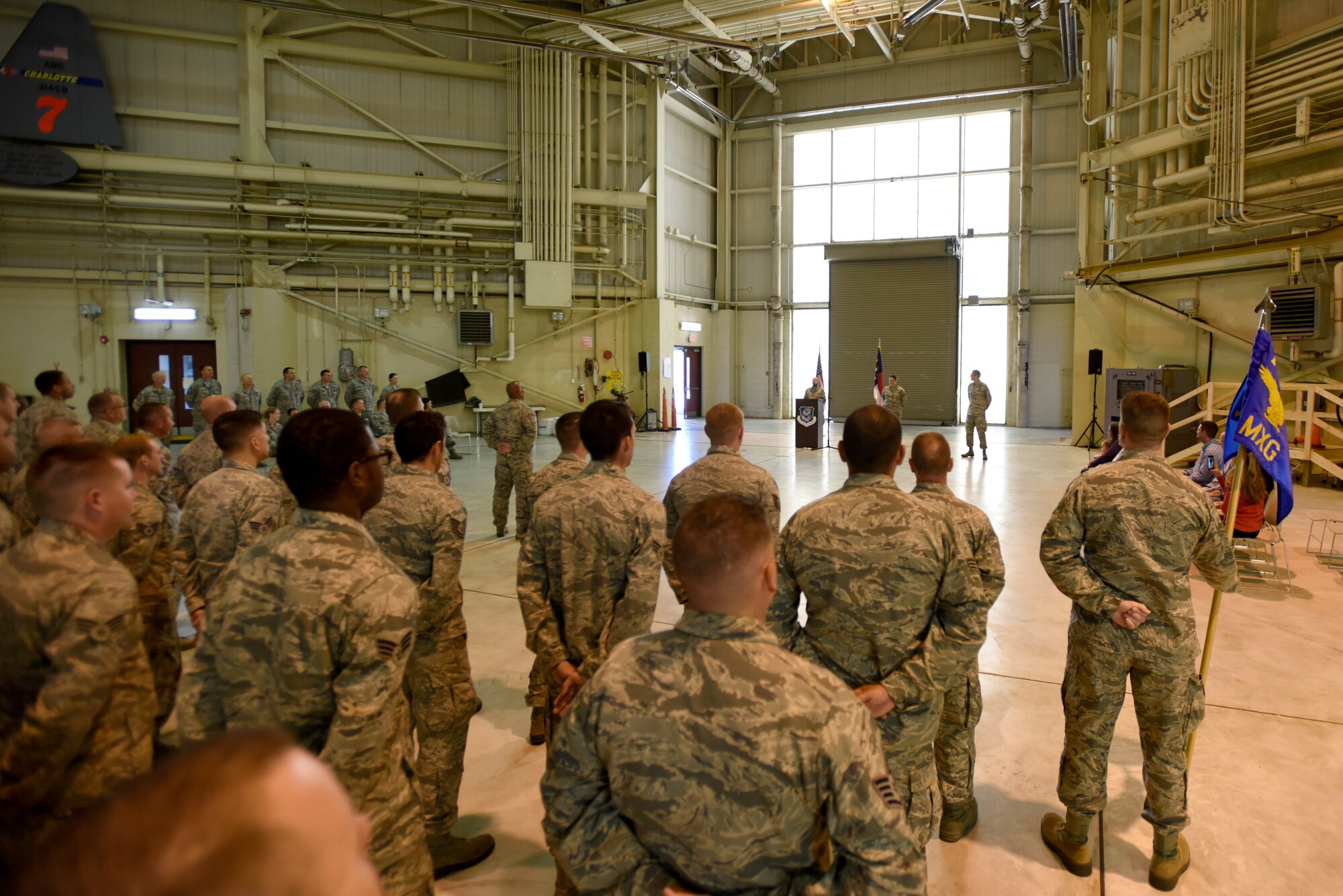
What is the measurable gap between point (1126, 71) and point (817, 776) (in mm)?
17904

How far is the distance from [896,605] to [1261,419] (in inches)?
101

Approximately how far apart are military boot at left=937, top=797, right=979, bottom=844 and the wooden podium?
41.8 feet

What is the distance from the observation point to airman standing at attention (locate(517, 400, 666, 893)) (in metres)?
2.96

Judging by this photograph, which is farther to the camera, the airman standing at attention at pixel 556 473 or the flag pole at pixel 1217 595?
the airman standing at attention at pixel 556 473

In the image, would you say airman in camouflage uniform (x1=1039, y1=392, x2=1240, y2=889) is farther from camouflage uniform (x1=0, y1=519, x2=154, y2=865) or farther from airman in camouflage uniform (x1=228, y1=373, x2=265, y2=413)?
airman in camouflage uniform (x1=228, y1=373, x2=265, y2=413)

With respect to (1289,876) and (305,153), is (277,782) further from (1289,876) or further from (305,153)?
(305,153)

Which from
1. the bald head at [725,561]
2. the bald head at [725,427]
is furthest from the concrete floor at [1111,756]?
the bald head at [725,561]

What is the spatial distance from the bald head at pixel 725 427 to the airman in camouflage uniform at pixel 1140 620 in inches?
64.4

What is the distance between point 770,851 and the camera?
59.1 inches

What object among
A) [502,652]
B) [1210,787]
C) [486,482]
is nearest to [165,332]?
[486,482]

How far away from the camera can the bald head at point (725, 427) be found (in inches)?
167

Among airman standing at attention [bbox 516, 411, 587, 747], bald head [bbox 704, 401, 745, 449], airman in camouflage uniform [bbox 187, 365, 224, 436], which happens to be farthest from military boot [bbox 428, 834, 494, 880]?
airman in camouflage uniform [bbox 187, 365, 224, 436]

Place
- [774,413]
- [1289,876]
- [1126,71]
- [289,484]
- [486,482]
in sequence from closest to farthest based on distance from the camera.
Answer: [289,484] → [1289,876] → [486,482] → [1126,71] → [774,413]

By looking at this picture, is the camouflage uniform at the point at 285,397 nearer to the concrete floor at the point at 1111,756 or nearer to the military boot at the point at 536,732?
the concrete floor at the point at 1111,756
